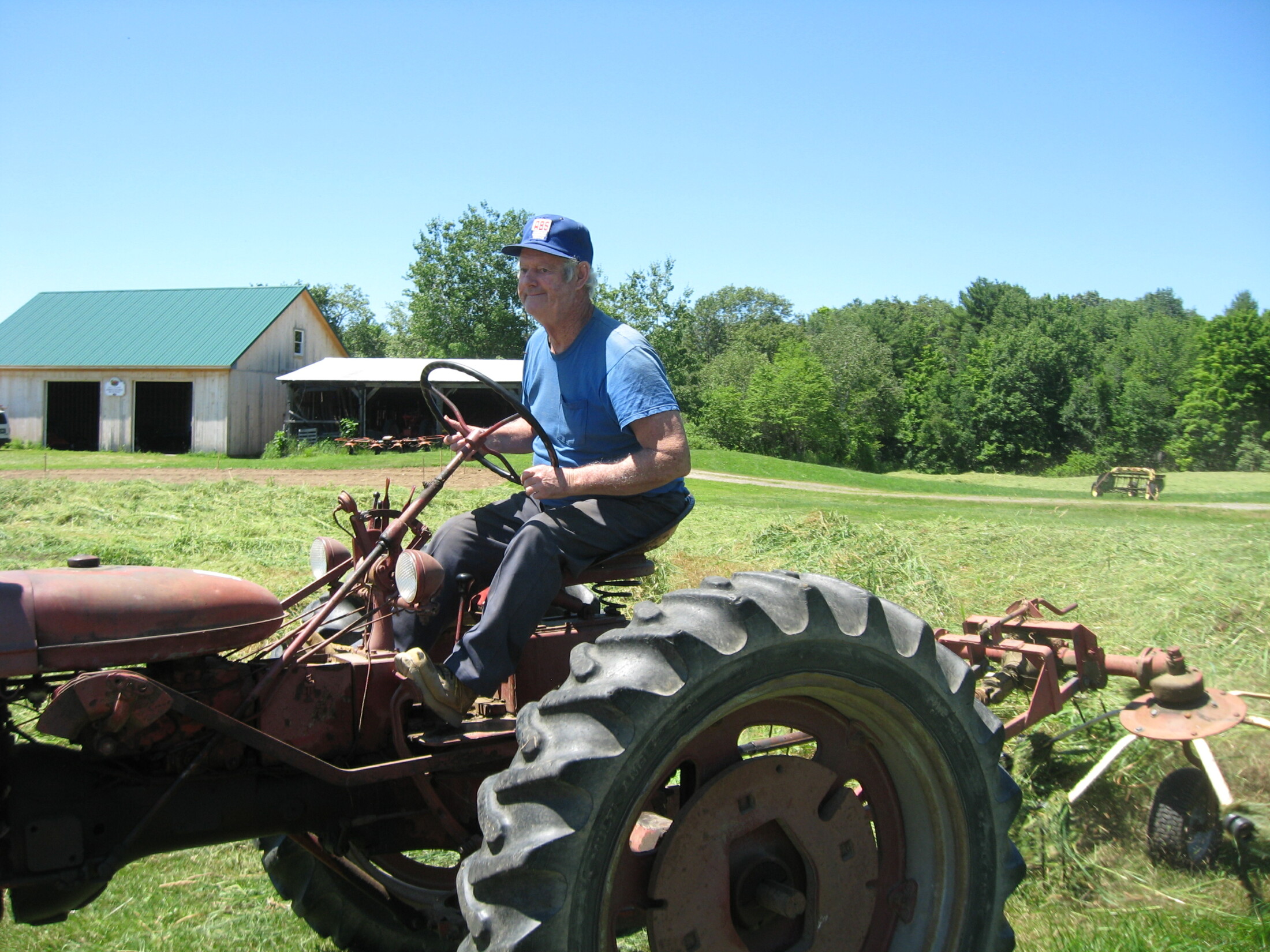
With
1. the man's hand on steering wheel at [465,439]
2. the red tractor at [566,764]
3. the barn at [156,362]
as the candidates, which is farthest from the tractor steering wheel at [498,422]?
the barn at [156,362]

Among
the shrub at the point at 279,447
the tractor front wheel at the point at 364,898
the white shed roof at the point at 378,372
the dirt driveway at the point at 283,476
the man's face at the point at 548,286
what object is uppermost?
the white shed roof at the point at 378,372

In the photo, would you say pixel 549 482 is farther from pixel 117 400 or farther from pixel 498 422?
pixel 117 400

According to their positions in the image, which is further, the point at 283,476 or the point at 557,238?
the point at 283,476

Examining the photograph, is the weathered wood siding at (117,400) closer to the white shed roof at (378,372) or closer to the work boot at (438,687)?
the white shed roof at (378,372)

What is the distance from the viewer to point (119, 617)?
215 centimetres

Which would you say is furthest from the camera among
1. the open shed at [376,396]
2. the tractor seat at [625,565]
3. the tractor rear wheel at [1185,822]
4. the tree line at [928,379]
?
the tree line at [928,379]

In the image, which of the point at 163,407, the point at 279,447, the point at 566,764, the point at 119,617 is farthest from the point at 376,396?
the point at 566,764

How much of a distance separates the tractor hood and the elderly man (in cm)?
43

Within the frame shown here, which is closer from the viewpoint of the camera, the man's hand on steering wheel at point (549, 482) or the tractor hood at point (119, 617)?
the tractor hood at point (119, 617)

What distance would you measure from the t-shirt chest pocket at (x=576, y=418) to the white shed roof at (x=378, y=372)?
26.8m

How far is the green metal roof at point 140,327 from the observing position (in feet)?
102

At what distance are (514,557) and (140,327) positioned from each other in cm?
3539

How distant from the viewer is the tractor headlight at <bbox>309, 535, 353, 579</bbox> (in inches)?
120

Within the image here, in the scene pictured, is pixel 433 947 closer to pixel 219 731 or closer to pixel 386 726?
pixel 386 726
